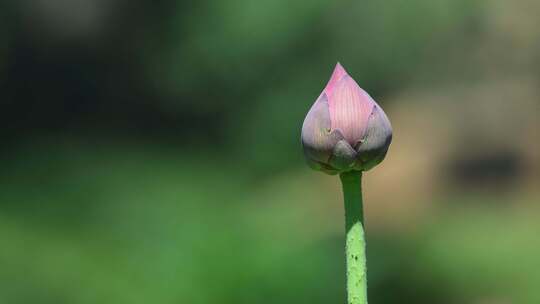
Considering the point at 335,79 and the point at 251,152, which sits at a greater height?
the point at 251,152

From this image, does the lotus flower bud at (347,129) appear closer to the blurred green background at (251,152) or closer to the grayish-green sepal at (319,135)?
the grayish-green sepal at (319,135)

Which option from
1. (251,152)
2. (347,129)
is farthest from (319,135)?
(251,152)

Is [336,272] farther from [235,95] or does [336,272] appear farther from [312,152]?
[312,152]

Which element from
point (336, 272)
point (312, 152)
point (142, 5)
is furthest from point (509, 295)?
point (312, 152)

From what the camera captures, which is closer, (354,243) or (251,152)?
(354,243)

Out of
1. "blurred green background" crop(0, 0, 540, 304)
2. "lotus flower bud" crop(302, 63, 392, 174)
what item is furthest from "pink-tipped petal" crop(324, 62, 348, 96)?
"blurred green background" crop(0, 0, 540, 304)

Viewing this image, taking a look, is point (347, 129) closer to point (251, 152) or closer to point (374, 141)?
point (374, 141)
